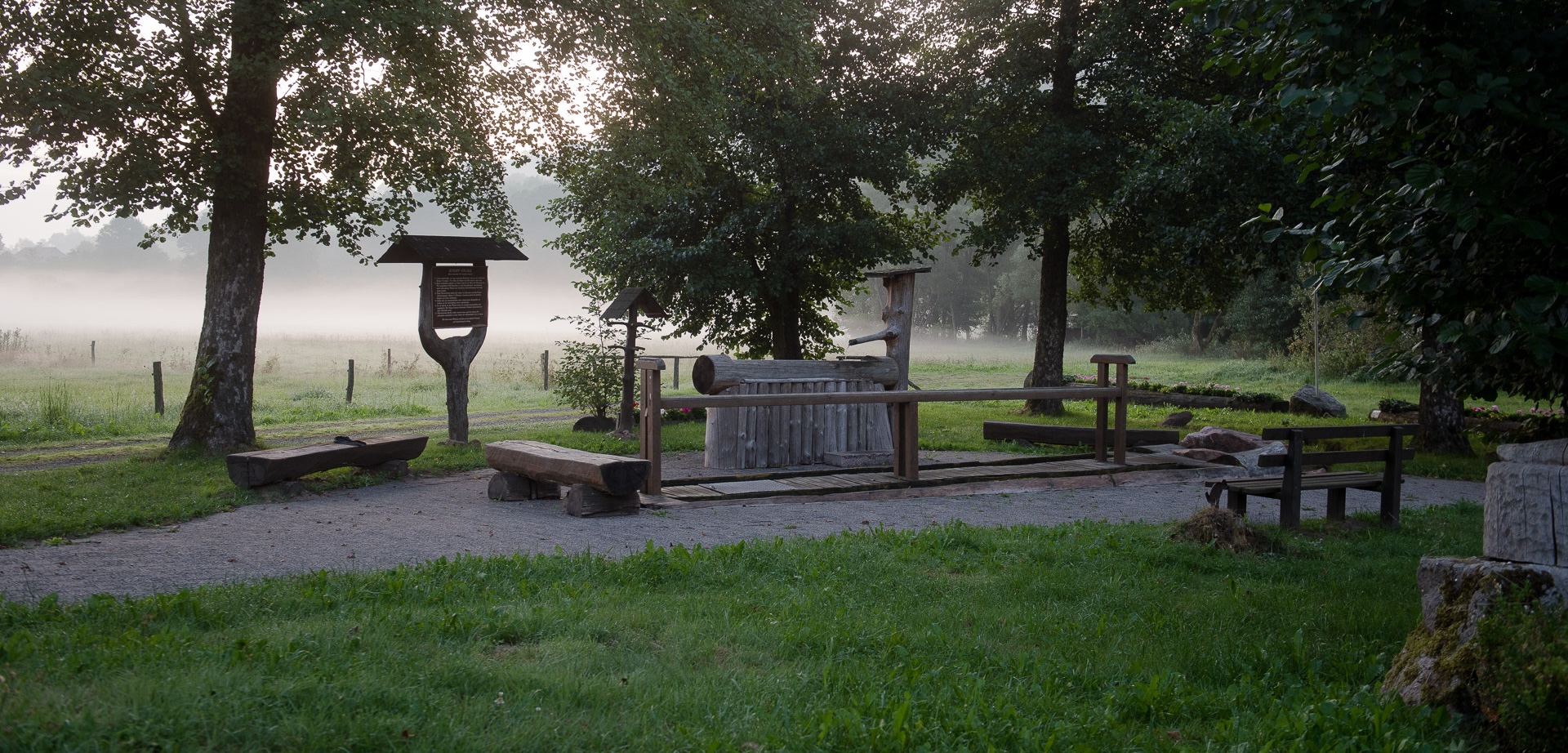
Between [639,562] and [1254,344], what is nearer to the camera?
[639,562]

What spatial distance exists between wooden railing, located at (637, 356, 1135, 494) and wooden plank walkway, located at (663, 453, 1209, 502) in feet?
0.66

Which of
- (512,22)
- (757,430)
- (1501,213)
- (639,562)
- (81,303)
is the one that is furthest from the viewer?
(81,303)

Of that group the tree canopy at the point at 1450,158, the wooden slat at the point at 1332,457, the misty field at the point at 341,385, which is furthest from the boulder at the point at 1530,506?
the misty field at the point at 341,385

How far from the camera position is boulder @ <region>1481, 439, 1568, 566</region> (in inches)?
156

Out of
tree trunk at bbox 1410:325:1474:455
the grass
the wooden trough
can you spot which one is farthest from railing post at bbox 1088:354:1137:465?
the grass

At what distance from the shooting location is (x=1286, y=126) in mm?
15133

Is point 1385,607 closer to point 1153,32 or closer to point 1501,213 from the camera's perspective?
point 1501,213

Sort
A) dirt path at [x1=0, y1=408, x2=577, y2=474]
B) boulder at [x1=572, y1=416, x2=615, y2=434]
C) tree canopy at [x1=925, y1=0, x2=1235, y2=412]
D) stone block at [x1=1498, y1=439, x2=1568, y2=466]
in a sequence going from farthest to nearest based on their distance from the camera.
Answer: tree canopy at [x1=925, y1=0, x2=1235, y2=412]
boulder at [x1=572, y1=416, x2=615, y2=434]
dirt path at [x1=0, y1=408, x2=577, y2=474]
stone block at [x1=1498, y1=439, x2=1568, y2=466]

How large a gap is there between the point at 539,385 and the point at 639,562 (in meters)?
25.5

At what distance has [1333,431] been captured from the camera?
9109 mm

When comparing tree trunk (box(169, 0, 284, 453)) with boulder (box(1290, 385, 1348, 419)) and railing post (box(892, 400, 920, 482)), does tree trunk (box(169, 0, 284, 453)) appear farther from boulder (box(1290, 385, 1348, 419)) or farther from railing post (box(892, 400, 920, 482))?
boulder (box(1290, 385, 1348, 419))

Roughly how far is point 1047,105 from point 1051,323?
174 inches

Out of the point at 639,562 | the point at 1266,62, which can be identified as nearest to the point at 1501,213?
the point at 1266,62

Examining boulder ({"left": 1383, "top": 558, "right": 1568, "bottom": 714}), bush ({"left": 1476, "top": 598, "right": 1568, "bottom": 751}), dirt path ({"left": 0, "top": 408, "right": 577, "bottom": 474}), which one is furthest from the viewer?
dirt path ({"left": 0, "top": 408, "right": 577, "bottom": 474})
